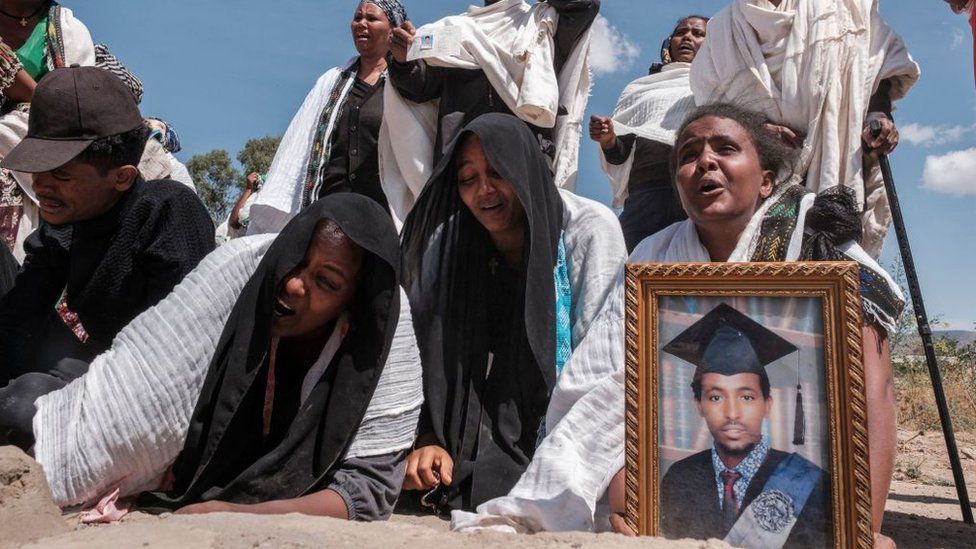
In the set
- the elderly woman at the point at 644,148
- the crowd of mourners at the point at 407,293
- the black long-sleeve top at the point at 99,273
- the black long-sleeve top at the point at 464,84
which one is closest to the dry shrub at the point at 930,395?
the elderly woman at the point at 644,148

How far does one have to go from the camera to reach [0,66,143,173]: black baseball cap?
9.52 feet

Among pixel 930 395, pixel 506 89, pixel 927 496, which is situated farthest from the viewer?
pixel 930 395

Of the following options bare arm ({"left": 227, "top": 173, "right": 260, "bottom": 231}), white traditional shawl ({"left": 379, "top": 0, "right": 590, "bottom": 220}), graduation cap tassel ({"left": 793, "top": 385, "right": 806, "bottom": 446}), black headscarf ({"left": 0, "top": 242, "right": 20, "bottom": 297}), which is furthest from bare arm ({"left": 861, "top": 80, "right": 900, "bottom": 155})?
bare arm ({"left": 227, "top": 173, "right": 260, "bottom": 231})

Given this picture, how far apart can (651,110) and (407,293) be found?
2036 mm

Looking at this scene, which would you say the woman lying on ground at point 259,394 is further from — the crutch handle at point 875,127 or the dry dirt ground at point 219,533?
the crutch handle at point 875,127

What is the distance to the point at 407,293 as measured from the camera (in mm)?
3145

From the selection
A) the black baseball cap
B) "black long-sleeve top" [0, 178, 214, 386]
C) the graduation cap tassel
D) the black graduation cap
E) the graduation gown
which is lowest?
the graduation gown

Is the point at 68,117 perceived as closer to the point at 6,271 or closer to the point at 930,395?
the point at 6,271

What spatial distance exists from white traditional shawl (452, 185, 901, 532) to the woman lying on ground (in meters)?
0.44

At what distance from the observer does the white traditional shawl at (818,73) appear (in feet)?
12.0

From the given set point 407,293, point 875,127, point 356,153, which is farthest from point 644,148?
point 407,293

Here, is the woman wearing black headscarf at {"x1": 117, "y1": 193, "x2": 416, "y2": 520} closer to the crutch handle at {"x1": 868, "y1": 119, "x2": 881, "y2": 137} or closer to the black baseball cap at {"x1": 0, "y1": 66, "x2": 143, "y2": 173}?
the black baseball cap at {"x1": 0, "y1": 66, "x2": 143, "y2": 173}

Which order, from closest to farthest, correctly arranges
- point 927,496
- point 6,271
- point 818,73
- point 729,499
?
point 729,499 < point 6,271 < point 818,73 < point 927,496

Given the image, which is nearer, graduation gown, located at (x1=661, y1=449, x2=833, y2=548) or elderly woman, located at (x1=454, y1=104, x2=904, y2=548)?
graduation gown, located at (x1=661, y1=449, x2=833, y2=548)
